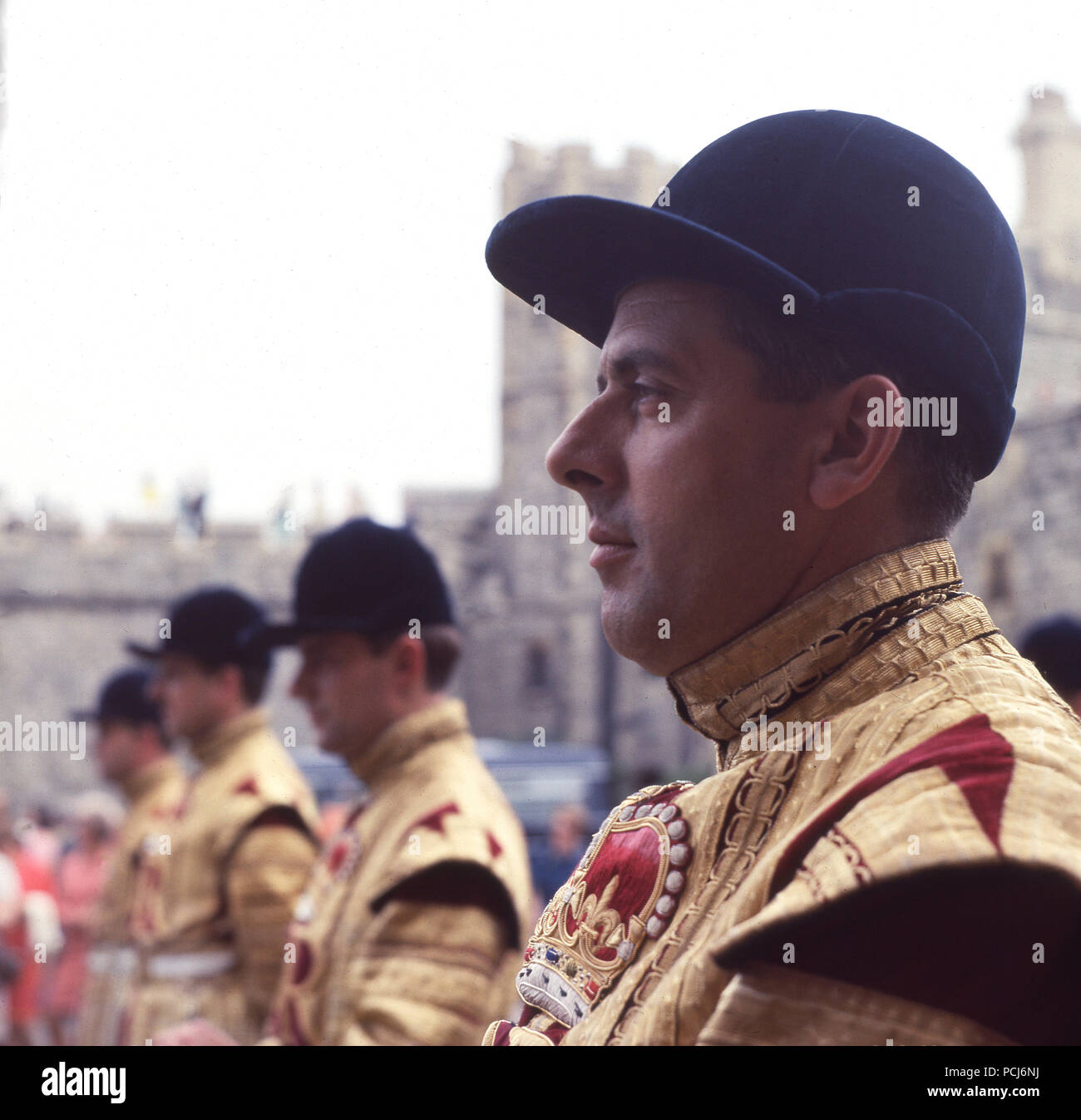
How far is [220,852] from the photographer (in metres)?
4.65

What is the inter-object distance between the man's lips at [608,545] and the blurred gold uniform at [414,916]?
1739 mm

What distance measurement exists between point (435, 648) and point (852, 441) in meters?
2.53

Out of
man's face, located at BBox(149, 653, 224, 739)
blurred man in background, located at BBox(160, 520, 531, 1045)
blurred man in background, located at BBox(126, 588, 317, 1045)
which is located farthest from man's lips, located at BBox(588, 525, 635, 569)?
man's face, located at BBox(149, 653, 224, 739)

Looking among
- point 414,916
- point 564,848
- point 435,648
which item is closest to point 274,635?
point 435,648

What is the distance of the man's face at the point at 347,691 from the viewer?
12.4ft

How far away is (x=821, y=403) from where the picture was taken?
58.1 inches

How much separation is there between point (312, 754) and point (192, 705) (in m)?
16.7

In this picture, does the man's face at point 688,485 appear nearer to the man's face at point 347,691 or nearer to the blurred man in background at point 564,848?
the man's face at point 347,691

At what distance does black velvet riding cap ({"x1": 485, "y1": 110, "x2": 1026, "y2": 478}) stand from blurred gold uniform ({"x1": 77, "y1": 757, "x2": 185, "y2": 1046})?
3988 millimetres

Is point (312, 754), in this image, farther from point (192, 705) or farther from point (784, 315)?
point (784, 315)

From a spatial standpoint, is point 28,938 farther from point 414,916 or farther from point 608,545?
point 608,545

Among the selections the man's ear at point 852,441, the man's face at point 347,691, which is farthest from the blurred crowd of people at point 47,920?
the man's ear at point 852,441
